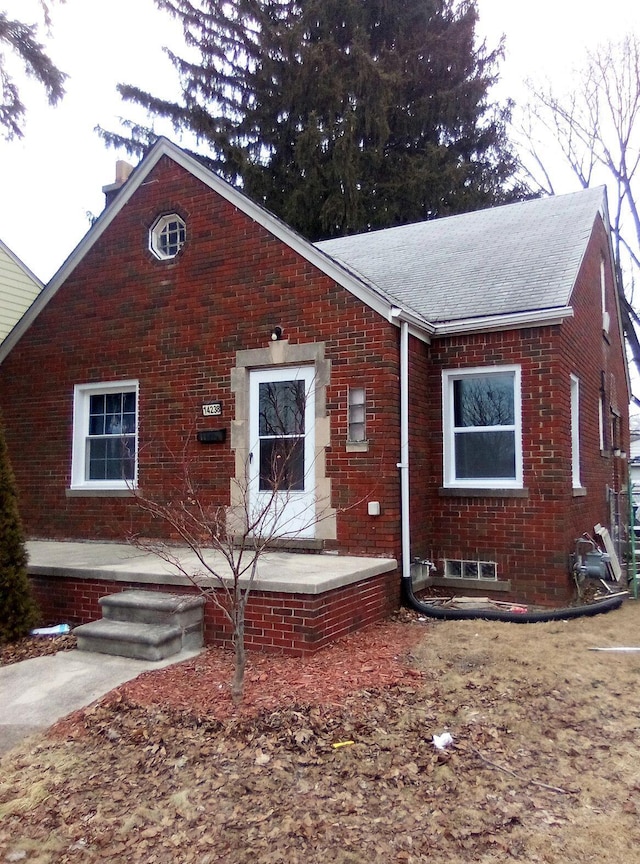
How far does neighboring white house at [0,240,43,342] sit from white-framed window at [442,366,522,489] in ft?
40.4

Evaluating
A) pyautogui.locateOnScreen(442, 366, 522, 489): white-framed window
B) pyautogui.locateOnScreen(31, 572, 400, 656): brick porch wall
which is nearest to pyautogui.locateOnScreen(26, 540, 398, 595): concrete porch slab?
pyautogui.locateOnScreen(31, 572, 400, 656): brick porch wall

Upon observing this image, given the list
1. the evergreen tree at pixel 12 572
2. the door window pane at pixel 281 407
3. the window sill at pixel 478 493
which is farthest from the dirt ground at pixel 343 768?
the door window pane at pixel 281 407

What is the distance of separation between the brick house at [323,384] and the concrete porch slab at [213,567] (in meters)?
0.28

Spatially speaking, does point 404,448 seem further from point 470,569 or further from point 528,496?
point 470,569

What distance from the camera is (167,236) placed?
993 cm

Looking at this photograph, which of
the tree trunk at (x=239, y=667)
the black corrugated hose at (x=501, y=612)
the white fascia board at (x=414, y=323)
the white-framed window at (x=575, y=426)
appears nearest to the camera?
the tree trunk at (x=239, y=667)

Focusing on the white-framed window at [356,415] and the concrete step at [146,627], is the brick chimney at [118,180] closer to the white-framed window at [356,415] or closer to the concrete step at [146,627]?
the white-framed window at [356,415]

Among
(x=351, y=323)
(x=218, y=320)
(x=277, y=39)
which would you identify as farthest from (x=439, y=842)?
(x=277, y=39)

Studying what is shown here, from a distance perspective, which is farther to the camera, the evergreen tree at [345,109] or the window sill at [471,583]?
the evergreen tree at [345,109]

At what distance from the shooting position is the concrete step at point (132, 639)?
5.74 m

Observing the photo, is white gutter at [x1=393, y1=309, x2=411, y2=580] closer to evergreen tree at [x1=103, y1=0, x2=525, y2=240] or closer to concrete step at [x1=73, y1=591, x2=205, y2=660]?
concrete step at [x1=73, y1=591, x2=205, y2=660]

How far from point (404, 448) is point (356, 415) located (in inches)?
26.9

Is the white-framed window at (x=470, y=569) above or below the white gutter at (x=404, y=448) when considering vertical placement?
below

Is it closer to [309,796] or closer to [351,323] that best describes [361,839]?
[309,796]
